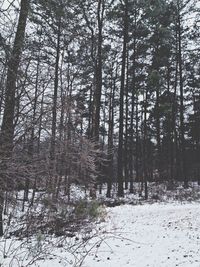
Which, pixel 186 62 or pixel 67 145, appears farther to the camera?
pixel 186 62

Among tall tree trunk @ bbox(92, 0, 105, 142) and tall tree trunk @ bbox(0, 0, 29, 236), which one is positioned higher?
tall tree trunk @ bbox(92, 0, 105, 142)

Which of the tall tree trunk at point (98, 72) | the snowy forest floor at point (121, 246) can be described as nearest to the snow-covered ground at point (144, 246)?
the snowy forest floor at point (121, 246)

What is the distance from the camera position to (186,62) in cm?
2544

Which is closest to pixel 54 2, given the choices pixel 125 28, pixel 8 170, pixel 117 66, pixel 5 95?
pixel 5 95

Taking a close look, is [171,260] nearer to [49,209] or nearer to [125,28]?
[49,209]

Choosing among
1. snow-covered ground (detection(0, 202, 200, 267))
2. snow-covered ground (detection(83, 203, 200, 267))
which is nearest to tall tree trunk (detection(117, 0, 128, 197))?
snow-covered ground (detection(83, 203, 200, 267))

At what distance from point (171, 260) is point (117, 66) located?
20.7 meters

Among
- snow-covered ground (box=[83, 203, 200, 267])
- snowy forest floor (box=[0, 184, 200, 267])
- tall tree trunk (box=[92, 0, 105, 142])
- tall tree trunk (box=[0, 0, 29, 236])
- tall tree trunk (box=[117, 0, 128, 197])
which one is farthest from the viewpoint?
tall tree trunk (box=[117, 0, 128, 197])

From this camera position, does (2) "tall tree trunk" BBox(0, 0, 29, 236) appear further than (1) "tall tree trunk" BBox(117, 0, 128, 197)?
No

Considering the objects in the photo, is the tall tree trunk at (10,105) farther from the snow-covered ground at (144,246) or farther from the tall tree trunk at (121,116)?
the tall tree trunk at (121,116)

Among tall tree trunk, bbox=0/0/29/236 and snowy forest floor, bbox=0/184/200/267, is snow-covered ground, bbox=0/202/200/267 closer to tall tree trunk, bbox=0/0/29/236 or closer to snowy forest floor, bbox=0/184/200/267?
snowy forest floor, bbox=0/184/200/267

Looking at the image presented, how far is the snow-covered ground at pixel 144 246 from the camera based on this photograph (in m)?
6.37

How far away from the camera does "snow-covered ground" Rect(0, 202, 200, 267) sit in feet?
20.9

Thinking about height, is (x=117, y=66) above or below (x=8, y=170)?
above
